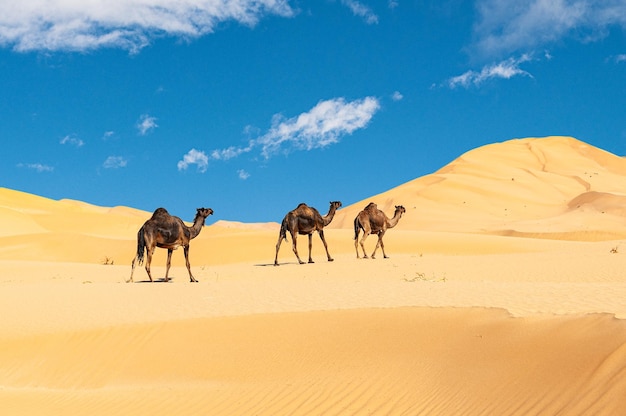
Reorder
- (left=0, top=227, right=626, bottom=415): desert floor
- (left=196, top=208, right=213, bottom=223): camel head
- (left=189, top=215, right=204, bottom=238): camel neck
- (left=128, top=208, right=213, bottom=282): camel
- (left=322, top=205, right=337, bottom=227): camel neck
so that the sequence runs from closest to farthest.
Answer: (left=0, top=227, right=626, bottom=415): desert floor, (left=128, top=208, right=213, bottom=282): camel, (left=189, top=215, right=204, bottom=238): camel neck, (left=196, top=208, right=213, bottom=223): camel head, (left=322, top=205, right=337, bottom=227): camel neck

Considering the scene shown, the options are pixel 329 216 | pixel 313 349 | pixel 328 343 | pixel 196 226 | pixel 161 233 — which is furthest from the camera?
pixel 329 216

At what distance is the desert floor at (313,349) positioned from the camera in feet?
25.8

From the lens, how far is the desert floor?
7863 mm

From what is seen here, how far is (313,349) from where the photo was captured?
1086cm

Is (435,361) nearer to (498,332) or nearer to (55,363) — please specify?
(498,332)

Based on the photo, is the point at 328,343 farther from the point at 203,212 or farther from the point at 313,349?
the point at 203,212

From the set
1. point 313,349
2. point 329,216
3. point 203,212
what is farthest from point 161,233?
point 313,349

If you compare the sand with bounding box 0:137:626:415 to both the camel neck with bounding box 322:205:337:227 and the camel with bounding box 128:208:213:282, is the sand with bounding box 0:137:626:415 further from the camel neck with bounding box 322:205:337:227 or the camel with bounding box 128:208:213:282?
the camel neck with bounding box 322:205:337:227

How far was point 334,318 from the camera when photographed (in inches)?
479

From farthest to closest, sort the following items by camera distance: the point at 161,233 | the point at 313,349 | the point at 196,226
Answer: the point at 196,226 → the point at 161,233 → the point at 313,349

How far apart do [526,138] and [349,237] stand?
210 feet

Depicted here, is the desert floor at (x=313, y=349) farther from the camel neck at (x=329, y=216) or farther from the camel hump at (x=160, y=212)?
the camel neck at (x=329, y=216)

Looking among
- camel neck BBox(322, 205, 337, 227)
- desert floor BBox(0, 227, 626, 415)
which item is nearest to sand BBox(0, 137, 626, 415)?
desert floor BBox(0, 227, 626, 415)

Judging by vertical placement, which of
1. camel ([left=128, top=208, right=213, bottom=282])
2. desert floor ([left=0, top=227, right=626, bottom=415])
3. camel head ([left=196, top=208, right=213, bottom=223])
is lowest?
desert floor ([left=0, top=227, right=626, bottom=415])
